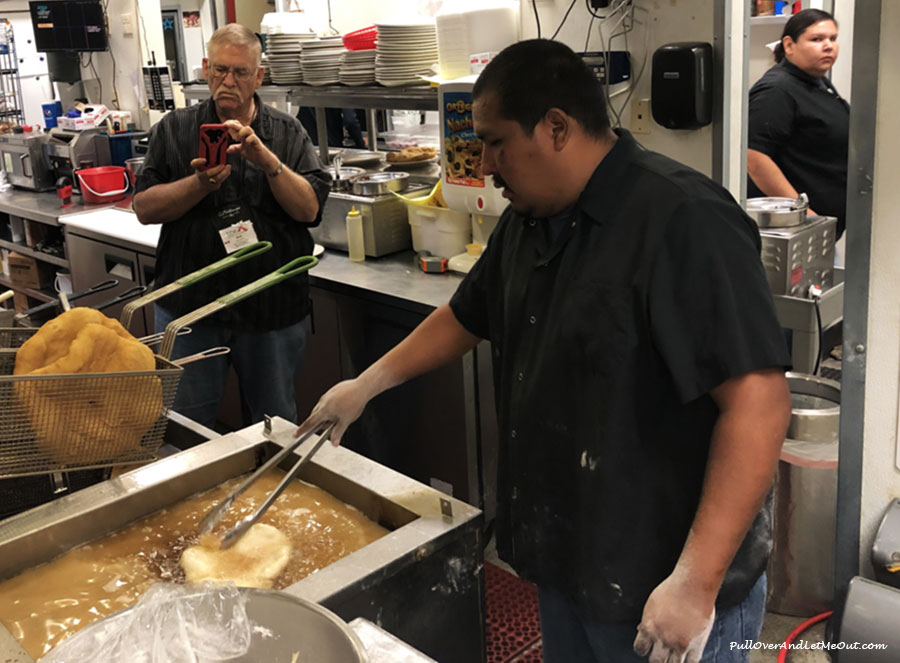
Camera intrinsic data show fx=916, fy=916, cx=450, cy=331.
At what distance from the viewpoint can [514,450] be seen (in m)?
1.56

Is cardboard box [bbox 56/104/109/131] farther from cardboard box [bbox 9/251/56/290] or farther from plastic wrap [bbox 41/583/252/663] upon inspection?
plastic wrap [bbox 41/583/252/663]

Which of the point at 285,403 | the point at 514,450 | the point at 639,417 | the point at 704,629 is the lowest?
the point at 285,403

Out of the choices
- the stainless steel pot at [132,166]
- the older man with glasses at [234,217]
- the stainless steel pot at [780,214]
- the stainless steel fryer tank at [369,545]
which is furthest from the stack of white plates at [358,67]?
the stainless steel fryer tank at [369,545]

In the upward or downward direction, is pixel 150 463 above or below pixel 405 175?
below

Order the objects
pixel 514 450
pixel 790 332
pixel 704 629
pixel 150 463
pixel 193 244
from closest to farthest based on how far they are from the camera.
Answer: pixel 704 629
pixel 514 450
pixel 150 463
pixel 193 244
pixel 790 332

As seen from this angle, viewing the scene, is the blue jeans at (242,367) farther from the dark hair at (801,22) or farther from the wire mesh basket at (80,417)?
the dark hair at (801,22)

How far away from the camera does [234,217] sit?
2.82m

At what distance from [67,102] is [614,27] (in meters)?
5.01

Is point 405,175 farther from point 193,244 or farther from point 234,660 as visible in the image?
point 234,660

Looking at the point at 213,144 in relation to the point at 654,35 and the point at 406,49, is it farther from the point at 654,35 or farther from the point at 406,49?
the point at 654,35

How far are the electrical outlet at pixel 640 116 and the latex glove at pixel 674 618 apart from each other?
6.97 ft

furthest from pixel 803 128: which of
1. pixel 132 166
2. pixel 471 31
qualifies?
pixel 132 166

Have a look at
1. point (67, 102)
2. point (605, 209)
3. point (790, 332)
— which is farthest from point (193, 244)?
point (67, 102)

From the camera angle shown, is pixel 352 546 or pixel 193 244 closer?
pixel 352 546
